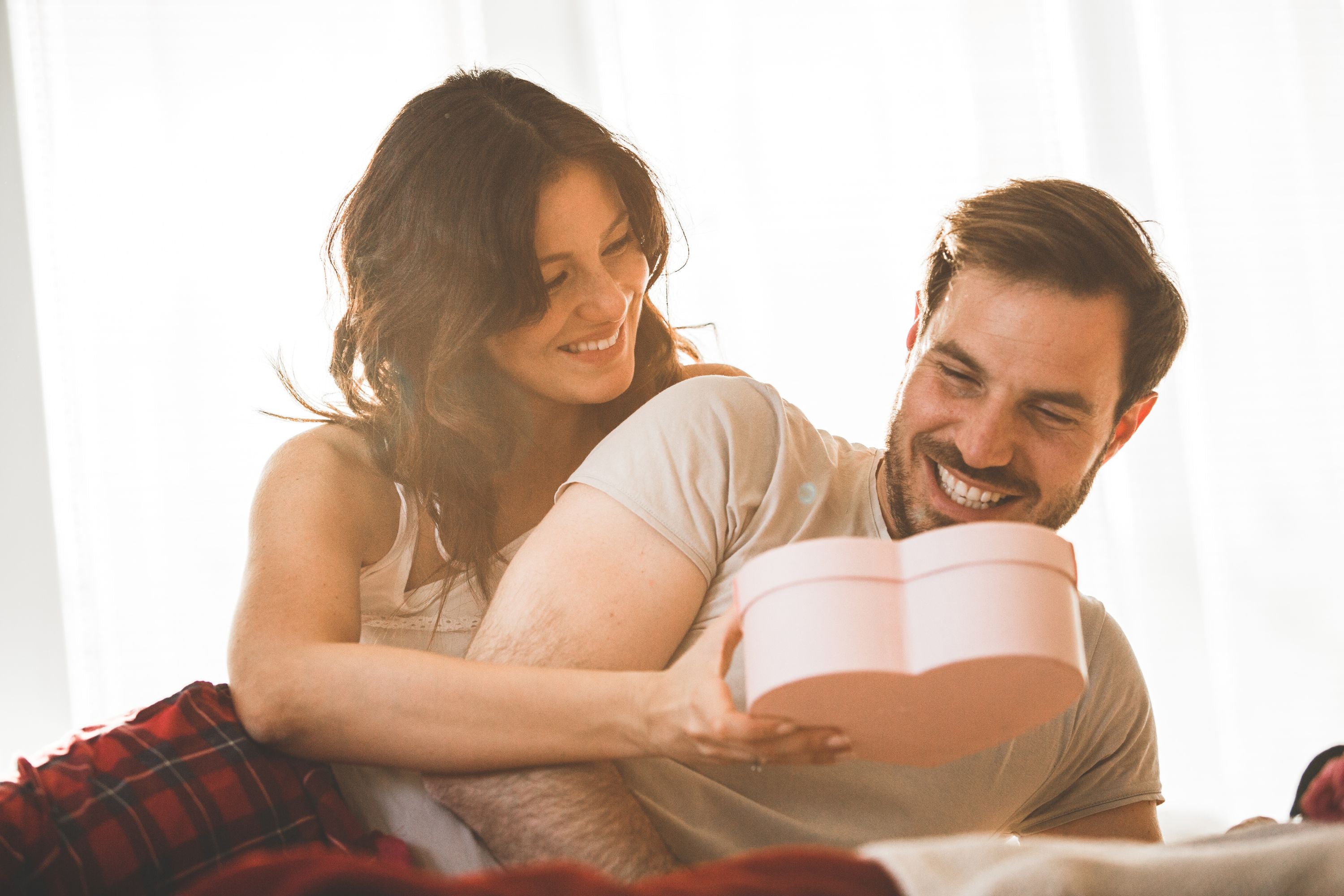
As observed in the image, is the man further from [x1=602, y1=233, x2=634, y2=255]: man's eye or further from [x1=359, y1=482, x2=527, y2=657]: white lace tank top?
[x1=602, y1=233, x2=634, y2=255]: man's eye

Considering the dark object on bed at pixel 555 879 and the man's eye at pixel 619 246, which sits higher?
the man's eye at pixel 619 246

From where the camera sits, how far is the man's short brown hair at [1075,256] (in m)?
1.30

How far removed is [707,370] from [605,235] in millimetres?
299

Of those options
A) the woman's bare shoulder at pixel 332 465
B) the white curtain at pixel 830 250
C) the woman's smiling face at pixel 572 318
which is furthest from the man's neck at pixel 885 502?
the white curtain at pixel 830 250

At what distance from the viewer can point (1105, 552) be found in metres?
2.21

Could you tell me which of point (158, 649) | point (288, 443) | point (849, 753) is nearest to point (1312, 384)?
point (849, 753)

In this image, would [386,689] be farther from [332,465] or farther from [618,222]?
[618,222]

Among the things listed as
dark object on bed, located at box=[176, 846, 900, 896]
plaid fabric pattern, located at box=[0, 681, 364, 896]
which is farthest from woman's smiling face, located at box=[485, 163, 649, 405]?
dark object on bed, located at box=[176, 846, 900, 896]

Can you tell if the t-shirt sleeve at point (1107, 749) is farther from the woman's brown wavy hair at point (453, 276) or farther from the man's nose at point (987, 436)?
the woman's brown wavy hair at point (453, 276)

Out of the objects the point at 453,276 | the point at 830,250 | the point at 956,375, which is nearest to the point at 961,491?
the point at 956,375

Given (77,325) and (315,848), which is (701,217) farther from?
(315,848)

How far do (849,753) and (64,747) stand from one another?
714 mm

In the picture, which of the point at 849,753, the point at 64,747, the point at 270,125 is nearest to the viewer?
the point at 849,753

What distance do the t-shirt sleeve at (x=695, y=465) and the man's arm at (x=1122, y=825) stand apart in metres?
0.53
